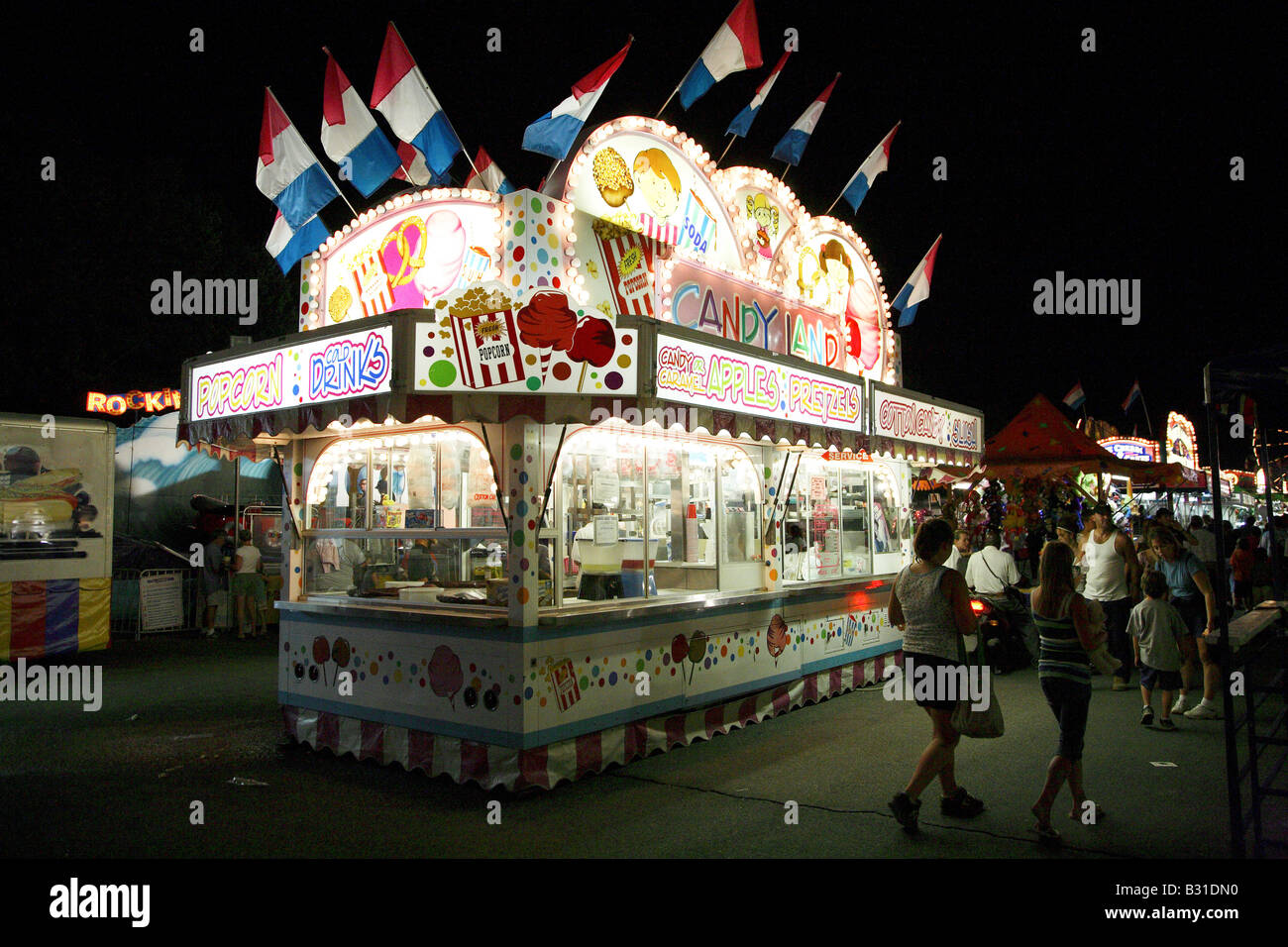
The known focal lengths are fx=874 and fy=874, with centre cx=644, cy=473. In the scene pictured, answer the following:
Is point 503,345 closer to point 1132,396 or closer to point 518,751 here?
point 518,751

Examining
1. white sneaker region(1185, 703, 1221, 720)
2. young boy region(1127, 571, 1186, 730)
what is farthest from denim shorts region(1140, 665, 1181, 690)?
white sneaker region(1185, 703, 1221, 720)

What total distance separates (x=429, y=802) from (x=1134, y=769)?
16.7ft

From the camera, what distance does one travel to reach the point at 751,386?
6.97 metres

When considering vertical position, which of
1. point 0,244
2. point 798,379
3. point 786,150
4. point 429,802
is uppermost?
point 0,244

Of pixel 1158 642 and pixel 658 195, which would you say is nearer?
pixel 658 195

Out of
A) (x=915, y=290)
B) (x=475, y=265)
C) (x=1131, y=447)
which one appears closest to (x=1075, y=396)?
(x=1131, y=447)

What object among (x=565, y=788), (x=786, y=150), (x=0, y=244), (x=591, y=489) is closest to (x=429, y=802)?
(x=565, y=788)

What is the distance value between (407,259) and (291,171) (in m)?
1.38

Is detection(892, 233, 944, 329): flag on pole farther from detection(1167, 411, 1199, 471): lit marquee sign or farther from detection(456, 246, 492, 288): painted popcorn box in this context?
detection(1167, 411, 1199, 471): lit marquee sign

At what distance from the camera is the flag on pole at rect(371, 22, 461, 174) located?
22.0ft

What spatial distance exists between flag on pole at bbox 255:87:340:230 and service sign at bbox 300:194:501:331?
1.21ft

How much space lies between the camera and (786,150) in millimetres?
9812

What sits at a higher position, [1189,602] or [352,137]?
[352,137]
